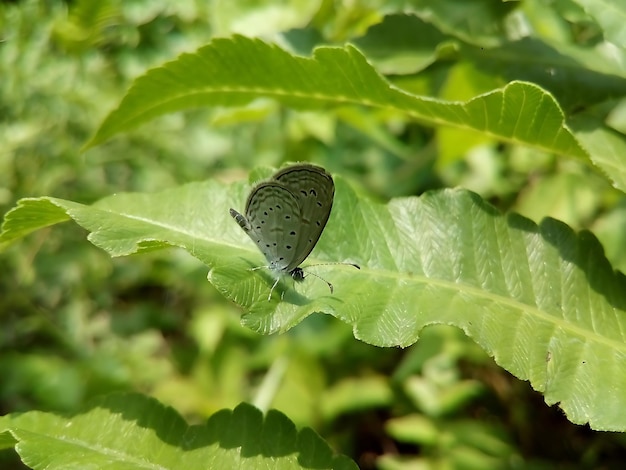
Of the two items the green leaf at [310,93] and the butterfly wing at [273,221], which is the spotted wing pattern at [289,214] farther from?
the green leaf at [310,93]

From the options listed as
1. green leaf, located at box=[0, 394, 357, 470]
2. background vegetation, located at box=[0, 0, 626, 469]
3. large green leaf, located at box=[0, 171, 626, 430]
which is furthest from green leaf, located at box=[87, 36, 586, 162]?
green leaf, located at box=[0, 394, 357, 470]

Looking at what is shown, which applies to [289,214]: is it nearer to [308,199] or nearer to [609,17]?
[308,199]

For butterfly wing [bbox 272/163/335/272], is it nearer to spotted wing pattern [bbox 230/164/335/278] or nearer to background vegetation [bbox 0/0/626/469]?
spotted wing pattern [bbox 230/164/335/278]

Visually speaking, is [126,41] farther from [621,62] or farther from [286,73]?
[621,62]

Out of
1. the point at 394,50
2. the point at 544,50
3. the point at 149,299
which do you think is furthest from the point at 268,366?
the point at 544,50

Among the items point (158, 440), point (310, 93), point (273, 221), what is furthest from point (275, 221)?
point (158, 440)

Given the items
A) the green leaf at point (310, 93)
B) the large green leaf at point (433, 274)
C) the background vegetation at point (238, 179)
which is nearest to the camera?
the large green leaf at point (433, 274)

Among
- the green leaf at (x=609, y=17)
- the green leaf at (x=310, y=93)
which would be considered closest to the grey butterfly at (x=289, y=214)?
the green leaf at (x=310, y=93)
